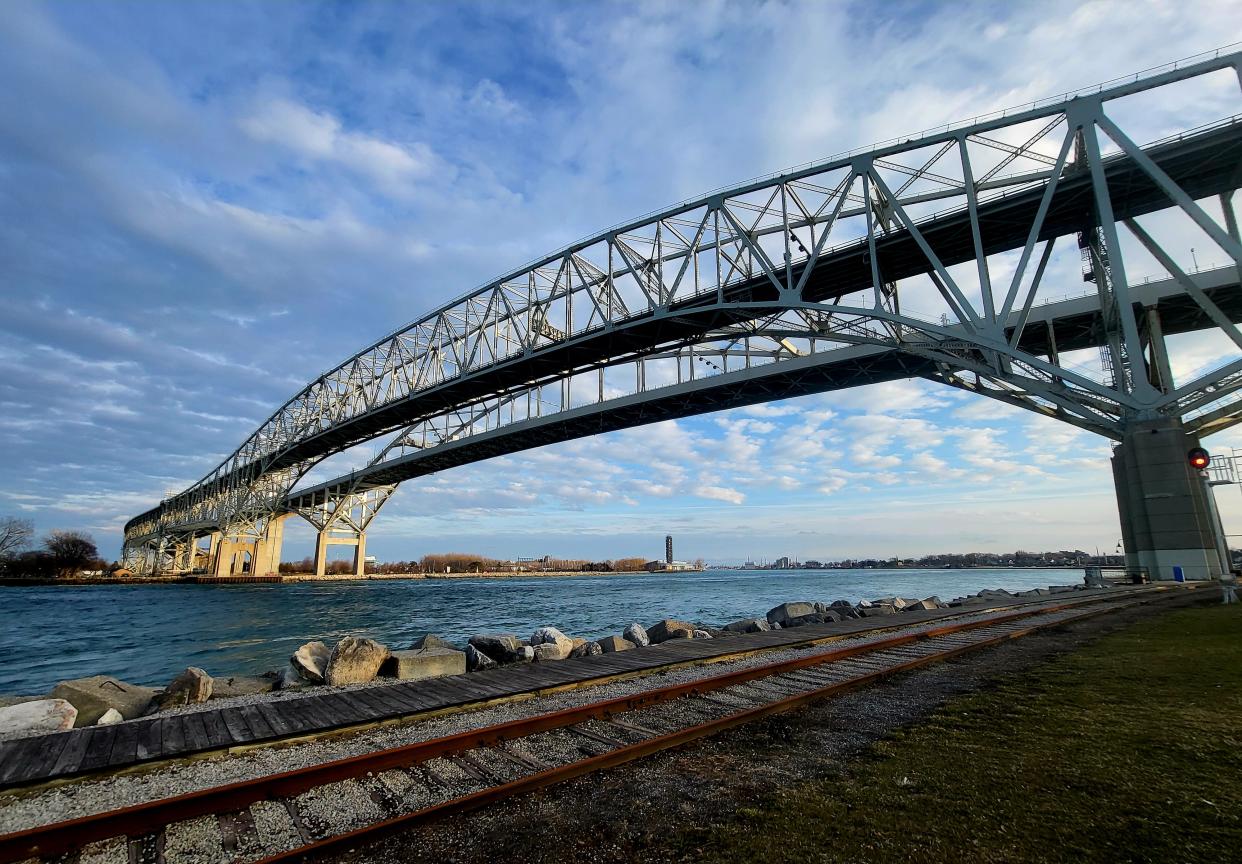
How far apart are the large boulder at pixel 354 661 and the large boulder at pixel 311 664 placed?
0.21 meters

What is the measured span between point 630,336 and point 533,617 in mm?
15861

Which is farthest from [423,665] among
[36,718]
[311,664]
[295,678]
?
[36,718]

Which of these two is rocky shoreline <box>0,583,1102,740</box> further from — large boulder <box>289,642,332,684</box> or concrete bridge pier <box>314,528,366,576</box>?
concrete bridge pier <box>314,528,366,576</box>

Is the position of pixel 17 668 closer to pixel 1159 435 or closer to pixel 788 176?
pixel 788 176

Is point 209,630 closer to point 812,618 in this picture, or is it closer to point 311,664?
point 311,664

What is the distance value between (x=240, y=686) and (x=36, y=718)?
128 inches

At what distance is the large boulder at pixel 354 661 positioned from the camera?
8945 mm

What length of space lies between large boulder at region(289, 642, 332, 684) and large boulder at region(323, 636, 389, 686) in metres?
0.21

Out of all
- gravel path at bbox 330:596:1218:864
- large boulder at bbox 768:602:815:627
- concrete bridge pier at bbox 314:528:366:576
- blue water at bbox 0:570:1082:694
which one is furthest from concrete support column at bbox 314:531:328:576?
gravel path at bbox 330:596:1218:864

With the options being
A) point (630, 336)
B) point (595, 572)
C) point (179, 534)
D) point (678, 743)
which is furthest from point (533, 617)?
point (595, 572)

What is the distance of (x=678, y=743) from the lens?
5090mm

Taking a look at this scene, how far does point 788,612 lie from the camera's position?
17.5 meters

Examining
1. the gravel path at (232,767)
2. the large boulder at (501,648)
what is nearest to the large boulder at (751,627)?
the large boulder at (501,648)

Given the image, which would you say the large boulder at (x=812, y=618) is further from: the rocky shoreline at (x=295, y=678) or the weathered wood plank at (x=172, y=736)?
the weathered wood plank at (x=172, y=736)
